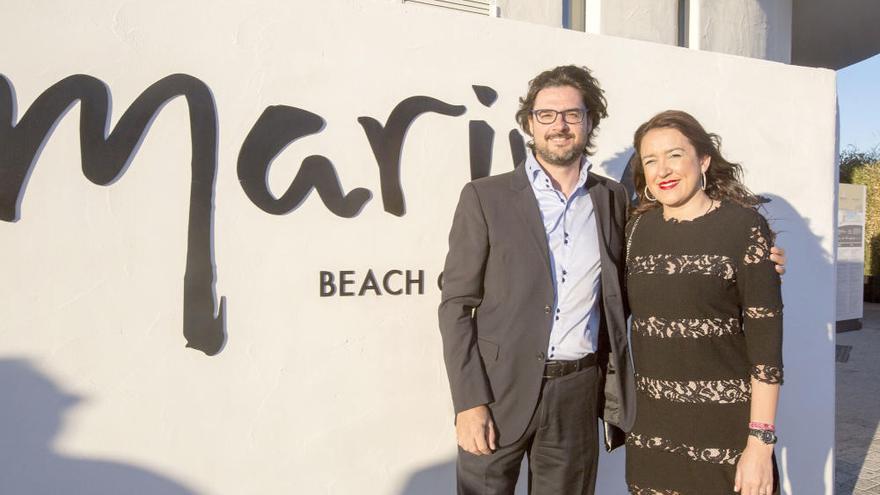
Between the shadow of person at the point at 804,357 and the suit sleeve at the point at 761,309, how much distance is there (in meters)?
1.95

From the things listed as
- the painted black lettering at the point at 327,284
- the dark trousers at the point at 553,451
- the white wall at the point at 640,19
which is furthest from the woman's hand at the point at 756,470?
the white wall at the point at 640,19

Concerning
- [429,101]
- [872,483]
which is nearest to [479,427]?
[429,101]

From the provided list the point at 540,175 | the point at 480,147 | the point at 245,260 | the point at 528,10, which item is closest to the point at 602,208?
the point at 540,175

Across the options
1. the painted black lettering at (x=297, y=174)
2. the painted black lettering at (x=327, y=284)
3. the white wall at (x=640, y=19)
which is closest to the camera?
the painted black lettering at (x=297, y=174)

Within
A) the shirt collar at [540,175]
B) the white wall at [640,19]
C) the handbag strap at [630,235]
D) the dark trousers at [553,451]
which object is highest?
the white wall at [640,19]

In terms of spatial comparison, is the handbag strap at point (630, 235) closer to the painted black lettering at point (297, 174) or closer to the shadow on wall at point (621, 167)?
the shadow on wall at point (621, 167)

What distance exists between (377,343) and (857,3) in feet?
30.7

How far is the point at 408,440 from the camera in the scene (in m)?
2.75

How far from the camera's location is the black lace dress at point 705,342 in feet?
6.30

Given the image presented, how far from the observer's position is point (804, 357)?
3723mm

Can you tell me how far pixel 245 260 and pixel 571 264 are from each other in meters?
1.28

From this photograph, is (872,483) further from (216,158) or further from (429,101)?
(216,158)

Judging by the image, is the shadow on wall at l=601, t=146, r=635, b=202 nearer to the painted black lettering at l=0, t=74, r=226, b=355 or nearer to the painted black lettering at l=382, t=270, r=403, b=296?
the painted black lettering at l=382, t=270, r=403, b=296

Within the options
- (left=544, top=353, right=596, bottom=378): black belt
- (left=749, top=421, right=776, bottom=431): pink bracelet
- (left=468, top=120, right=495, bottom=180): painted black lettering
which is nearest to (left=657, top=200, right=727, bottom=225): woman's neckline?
(left=544, top=353, right=596, bottom=378): black belt
